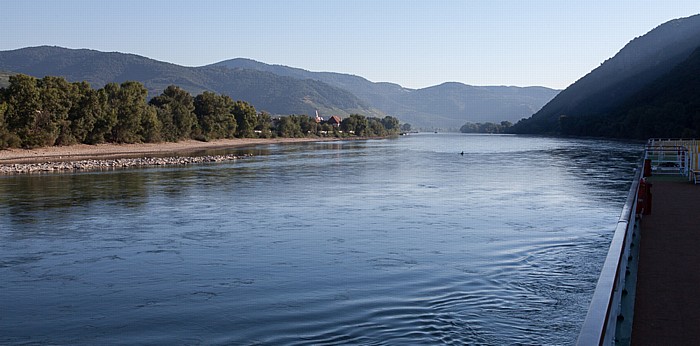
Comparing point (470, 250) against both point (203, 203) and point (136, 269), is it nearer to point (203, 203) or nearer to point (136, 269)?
point (136, 269)

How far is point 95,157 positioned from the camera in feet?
217

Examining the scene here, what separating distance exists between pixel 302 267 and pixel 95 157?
56.9 m

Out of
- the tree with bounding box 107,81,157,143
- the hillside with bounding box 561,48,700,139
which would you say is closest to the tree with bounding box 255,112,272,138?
the tree with bounding box 107,81,157,143

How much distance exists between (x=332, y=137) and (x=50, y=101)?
120 metres

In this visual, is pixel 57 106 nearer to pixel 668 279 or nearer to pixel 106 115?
pixel 106 115

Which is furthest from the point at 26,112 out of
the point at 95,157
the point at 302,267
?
the point at 302,267

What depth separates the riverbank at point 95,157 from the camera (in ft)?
159

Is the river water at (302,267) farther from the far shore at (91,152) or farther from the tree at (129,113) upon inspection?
the tree at (129,113)

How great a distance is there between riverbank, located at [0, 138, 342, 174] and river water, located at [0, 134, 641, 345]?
69.0 ft

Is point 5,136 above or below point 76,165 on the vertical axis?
above

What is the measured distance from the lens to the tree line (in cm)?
6962

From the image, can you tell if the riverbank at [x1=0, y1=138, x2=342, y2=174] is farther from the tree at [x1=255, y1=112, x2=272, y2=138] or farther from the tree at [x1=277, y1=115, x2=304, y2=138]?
the tree at [x1=277, y1=115, x2=304, y2=138]

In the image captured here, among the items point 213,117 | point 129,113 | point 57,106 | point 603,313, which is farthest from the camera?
point 213,117

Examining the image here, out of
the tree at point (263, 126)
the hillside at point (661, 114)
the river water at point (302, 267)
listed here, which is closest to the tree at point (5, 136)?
the river water at point (302, 267)
